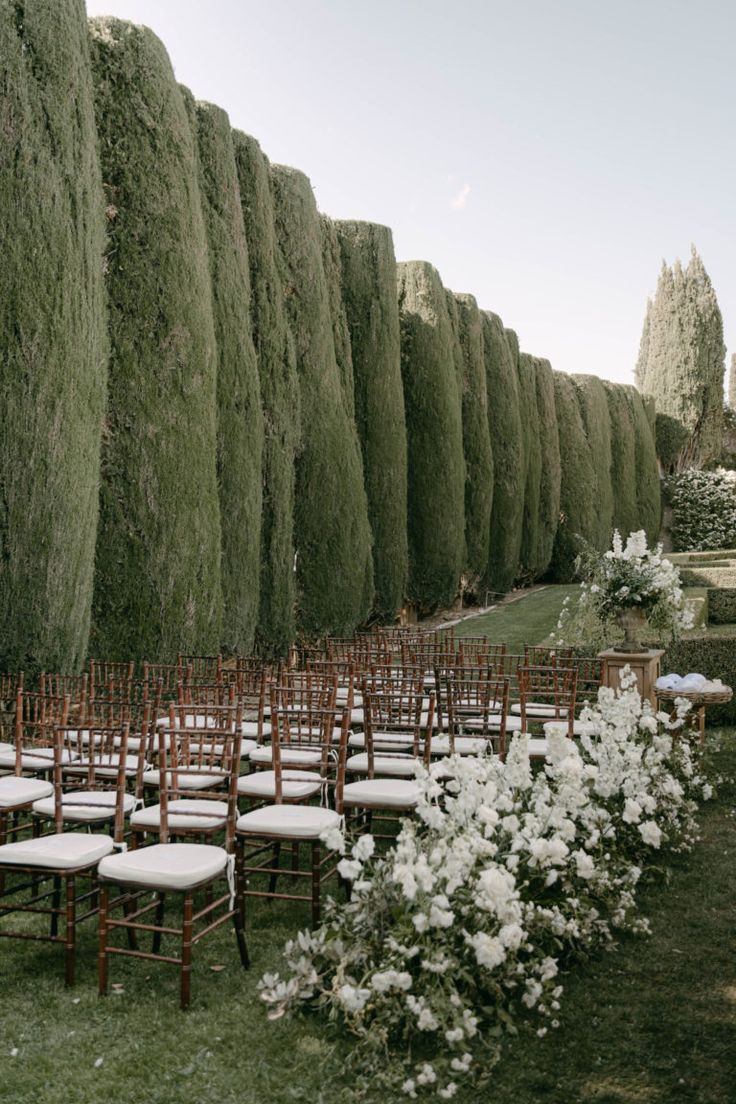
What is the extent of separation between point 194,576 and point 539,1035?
7.98 metres

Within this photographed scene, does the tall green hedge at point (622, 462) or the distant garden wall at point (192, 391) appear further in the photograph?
the tall green hedge at point (622, 462)

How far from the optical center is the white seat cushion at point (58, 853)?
3.88 m

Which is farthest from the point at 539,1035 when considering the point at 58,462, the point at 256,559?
the point at 256,559

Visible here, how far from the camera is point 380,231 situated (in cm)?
1745

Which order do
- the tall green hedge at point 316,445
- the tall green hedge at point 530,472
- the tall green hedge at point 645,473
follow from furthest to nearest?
1. the tall green hedge at point 645,473
2. the tall green hedge at point 530,472
3. the tall green hedge at point 316,445

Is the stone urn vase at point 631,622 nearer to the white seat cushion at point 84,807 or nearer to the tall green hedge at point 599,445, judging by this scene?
the white seat cushion at point 84,807

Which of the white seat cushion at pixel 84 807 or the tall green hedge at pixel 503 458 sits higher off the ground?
the tall green hedge at pixel 503 458

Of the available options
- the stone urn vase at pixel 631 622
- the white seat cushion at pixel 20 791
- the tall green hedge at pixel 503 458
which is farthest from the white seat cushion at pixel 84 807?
the tall green hedge at pixel 503 458

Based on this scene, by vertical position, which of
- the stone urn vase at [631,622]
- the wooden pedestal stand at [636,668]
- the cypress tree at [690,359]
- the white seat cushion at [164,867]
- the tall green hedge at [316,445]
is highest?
the cypress tree at [690,359]

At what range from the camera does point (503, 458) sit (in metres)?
22.6

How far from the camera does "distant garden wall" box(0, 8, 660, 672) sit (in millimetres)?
8711

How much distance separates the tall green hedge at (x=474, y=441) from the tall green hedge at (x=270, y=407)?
7628 millimetres

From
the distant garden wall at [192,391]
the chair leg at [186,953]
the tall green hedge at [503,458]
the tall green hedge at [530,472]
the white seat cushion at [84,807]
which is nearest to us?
the chair leg at [186,953]

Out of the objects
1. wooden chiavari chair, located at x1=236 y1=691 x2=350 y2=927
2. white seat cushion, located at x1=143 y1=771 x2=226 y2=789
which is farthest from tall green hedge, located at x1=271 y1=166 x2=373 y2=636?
white seat cushion, located at x1=143 y1=771 x2=226 y2=789
